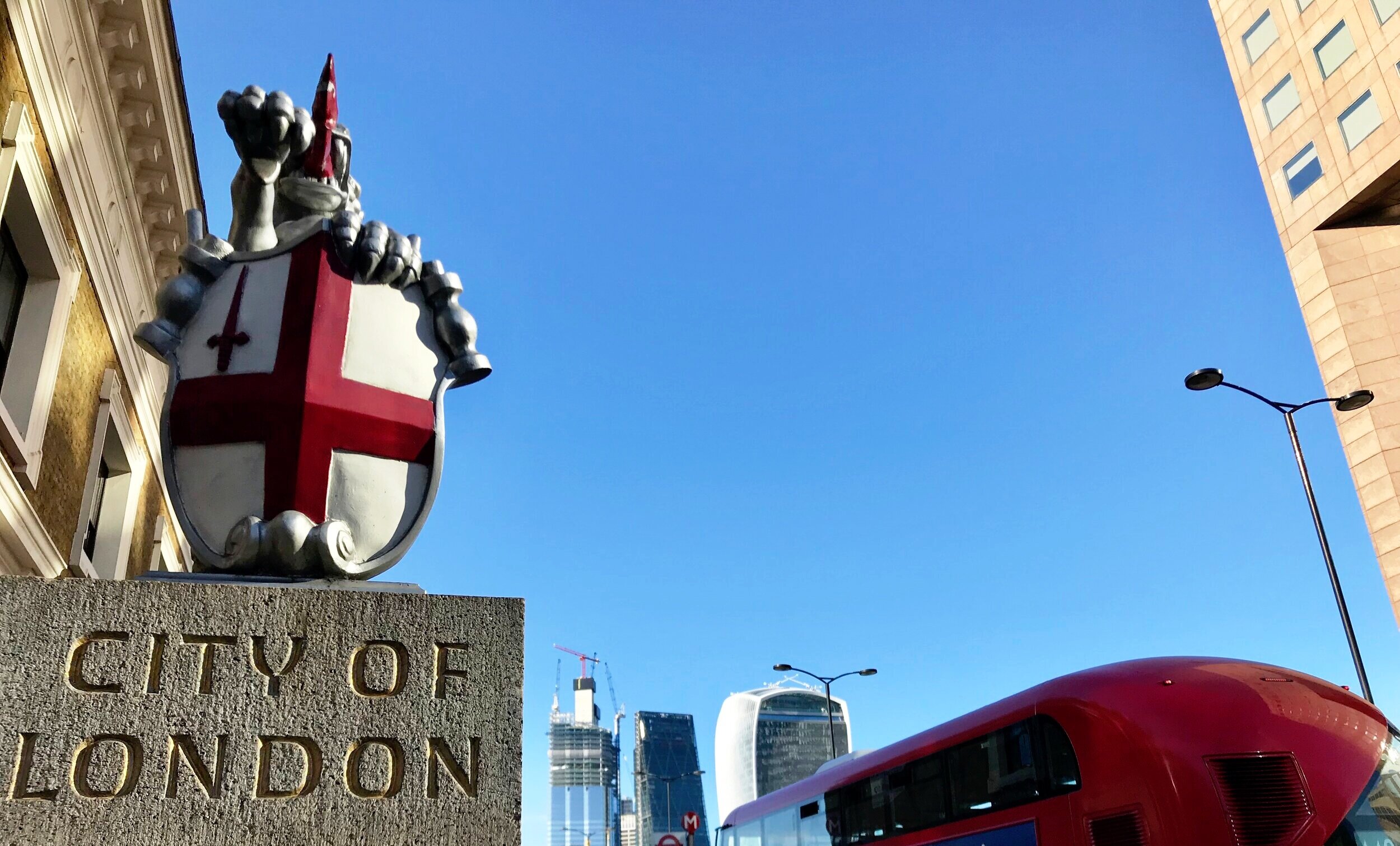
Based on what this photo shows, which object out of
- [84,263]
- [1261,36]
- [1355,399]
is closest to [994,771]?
[1355,399]

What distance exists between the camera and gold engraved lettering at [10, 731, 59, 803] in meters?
3.12

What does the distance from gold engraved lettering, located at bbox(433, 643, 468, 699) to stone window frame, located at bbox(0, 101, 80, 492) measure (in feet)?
27.4

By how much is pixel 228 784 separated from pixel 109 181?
12544 mm

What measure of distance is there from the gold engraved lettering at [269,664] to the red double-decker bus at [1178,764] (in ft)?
25.6

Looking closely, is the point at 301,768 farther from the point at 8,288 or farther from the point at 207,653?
the point at 8,288

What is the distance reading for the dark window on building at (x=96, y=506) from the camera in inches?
533

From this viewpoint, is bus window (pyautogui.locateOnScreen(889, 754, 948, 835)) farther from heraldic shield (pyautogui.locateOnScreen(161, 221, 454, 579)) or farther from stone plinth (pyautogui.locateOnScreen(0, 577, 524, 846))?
stone plinth (pyautogui.locateOnScreen(0, 577, 524, 846))

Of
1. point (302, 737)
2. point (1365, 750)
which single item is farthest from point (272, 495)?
point (1365, 750)

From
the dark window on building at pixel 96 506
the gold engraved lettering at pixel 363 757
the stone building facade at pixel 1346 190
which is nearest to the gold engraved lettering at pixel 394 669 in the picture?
the gold engraved lettering at pixel 363 757

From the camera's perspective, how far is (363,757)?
3404 millimetres

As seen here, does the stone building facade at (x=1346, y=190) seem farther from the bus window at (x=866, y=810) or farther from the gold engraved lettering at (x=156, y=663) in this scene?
the gold engraved lettering at (x=156, y=663)

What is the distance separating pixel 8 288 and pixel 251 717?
387 inches

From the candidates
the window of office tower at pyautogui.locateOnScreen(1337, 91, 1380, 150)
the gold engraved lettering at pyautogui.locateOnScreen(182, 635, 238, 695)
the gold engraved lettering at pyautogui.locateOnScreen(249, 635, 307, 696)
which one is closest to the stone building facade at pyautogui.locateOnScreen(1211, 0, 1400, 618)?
the window of office tower at pyautogui.locateOnScreen(1337, 91, 1380, 150)

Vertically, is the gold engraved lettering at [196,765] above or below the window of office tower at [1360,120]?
below
